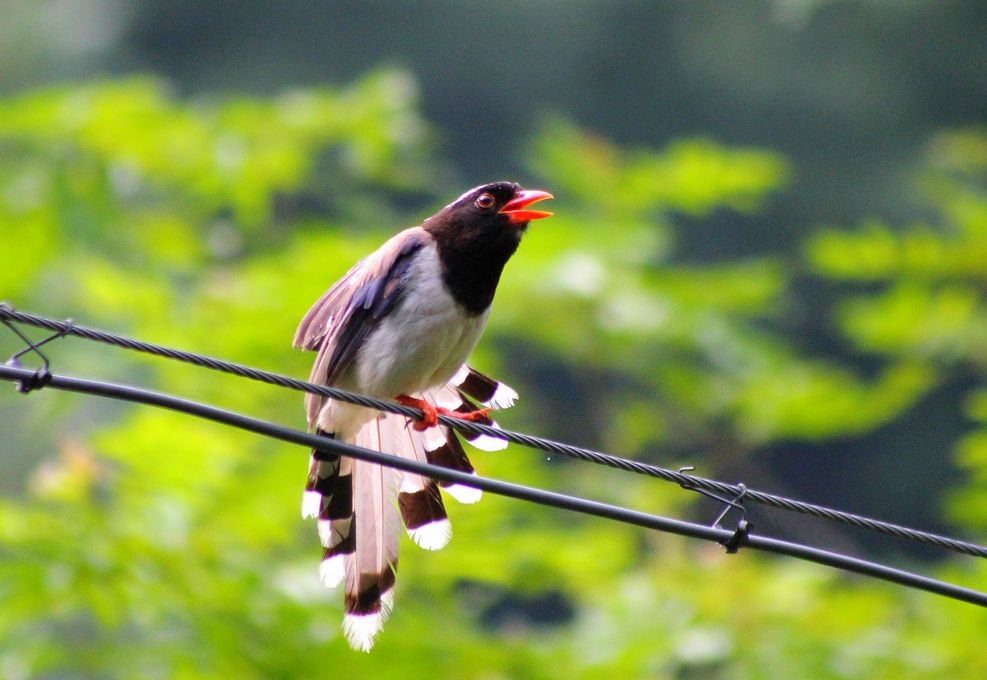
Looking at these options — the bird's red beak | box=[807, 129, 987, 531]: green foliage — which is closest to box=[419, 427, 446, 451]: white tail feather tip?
the bird's red beak

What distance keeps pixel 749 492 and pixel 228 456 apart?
270 centimetres

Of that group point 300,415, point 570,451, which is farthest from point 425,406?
point 300,415

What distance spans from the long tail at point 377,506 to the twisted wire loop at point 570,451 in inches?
45.0

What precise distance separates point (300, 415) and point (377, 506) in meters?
1.55

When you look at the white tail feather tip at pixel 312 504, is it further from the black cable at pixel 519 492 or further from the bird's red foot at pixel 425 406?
the black cable at pixel 519 492

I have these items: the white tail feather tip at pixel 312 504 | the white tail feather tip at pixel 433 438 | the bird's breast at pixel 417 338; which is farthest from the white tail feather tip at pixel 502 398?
the white tail feather tip at pixel 312 504

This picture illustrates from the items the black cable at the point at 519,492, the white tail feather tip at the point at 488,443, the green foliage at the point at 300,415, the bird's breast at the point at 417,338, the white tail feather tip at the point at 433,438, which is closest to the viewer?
the black cable at the point at 519,492

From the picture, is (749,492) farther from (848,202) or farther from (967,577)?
(848,202)

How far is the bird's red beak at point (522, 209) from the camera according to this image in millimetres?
3846

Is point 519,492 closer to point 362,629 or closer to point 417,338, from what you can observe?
point 417,338

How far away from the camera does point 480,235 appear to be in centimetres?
383

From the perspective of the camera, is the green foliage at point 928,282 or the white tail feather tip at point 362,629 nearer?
the white tail feather tip at point 362,629

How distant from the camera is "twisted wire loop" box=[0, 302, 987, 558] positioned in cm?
238

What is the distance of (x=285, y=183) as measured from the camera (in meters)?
6.64
